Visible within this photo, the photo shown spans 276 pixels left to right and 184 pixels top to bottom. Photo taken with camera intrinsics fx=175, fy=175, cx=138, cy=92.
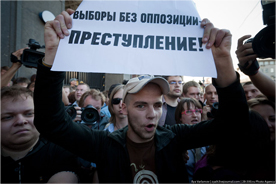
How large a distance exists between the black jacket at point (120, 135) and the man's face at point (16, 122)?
1.06ft

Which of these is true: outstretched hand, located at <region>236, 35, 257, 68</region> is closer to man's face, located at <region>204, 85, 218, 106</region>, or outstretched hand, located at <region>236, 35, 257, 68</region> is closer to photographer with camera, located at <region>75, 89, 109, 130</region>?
photographer with camera, located at <region>75, 89, 109, 130</region>

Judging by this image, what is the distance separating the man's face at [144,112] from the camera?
150cm

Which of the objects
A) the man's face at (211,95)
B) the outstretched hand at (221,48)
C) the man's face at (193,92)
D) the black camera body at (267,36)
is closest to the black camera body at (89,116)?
the outstretched hand at (221,48)

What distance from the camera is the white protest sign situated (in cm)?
110

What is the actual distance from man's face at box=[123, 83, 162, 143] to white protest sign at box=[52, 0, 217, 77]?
0.51 metres

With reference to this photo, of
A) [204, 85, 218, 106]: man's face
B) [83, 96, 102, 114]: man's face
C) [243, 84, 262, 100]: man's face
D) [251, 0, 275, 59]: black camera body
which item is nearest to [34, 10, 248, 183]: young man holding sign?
[251, 0, 275, 59]: black camera body

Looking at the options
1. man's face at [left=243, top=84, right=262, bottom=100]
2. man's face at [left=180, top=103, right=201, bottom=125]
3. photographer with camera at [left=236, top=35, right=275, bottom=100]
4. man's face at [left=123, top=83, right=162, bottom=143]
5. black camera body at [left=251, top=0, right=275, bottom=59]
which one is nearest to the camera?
black camera body at [left=251, top=0, right=275, bottom=59]

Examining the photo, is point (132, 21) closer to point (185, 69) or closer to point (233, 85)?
point (185, 69)

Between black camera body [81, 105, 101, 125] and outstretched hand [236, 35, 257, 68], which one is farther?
black camera body [81, 105, 101, 125]

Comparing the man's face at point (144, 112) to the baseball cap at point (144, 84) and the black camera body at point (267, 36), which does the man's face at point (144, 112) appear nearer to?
the baseball cap at point (144, 84)

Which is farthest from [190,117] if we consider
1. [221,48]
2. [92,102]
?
[92,102]

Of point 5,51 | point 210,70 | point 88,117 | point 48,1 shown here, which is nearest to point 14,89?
point 88,117

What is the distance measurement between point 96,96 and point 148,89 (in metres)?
1.75

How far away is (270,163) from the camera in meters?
1.22
